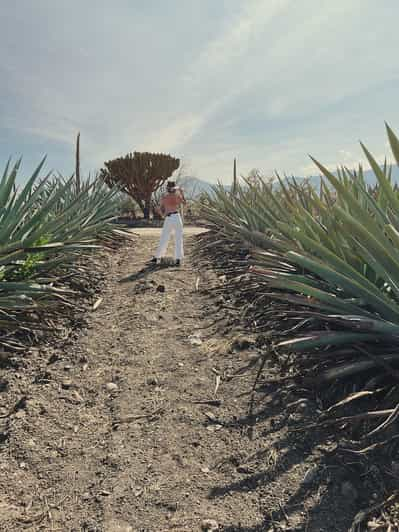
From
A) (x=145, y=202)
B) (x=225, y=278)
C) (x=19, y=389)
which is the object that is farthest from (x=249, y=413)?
(x=145, y=202)

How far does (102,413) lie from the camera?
2.15 metres

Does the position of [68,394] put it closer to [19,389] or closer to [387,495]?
[19,389]

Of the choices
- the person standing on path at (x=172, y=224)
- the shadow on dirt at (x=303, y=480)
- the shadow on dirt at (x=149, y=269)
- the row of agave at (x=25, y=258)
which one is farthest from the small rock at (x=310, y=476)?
the person standing on path at (x=172, y=224)

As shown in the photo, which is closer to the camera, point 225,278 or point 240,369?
point 240,369

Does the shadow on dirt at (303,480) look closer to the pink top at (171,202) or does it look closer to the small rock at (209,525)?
the small rock at (209,525)

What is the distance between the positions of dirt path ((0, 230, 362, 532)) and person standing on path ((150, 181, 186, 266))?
8.14ft

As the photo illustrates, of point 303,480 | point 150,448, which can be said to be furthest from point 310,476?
point 150,448

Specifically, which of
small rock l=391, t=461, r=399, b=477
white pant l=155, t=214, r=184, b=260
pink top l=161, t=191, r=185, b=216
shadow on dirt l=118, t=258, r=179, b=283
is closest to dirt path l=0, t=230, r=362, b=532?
small rock l=391, t=461, r=399, b=477

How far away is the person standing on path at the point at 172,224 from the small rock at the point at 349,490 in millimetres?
3959

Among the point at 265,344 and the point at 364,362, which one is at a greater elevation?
the point at 364,362

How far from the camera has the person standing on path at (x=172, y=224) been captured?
5387 millimetres

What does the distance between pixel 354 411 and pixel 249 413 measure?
1.56 feet

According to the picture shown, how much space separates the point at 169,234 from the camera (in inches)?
220

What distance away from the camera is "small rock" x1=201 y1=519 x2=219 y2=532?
1.43m
